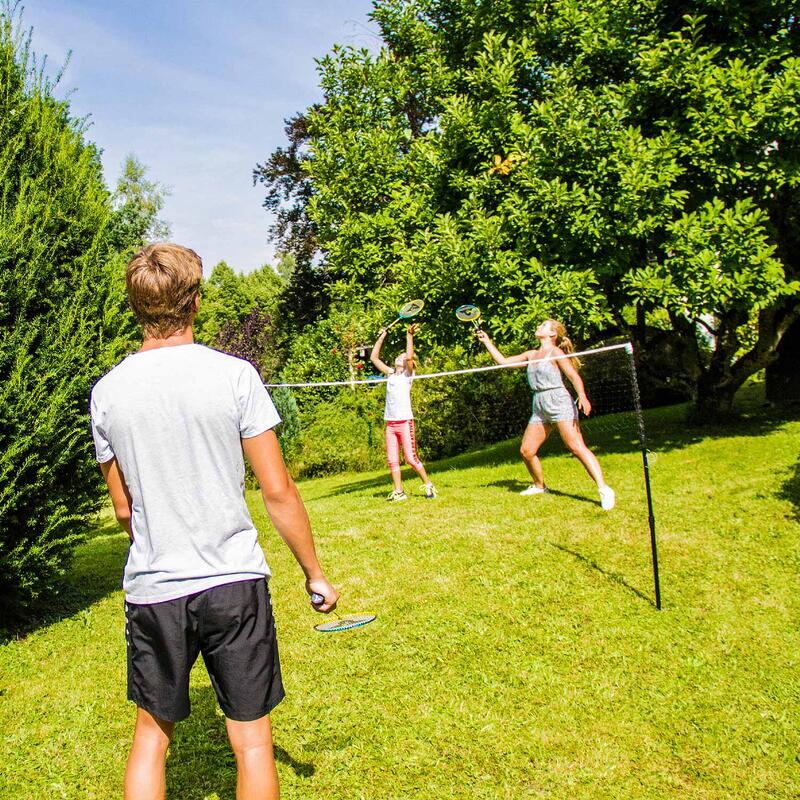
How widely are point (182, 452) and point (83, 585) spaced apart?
621 centimetres

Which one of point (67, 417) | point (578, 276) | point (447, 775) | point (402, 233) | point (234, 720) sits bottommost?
point (447, 775)

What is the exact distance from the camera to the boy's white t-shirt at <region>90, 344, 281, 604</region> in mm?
2533

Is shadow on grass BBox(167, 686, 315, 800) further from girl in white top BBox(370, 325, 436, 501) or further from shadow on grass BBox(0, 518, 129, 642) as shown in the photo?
girl in white top BBox(370, 325, 436, 501)

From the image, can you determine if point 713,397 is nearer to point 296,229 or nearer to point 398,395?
point 398,395

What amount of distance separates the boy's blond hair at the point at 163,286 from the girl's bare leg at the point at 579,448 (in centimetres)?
654

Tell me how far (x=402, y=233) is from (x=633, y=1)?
193 inches

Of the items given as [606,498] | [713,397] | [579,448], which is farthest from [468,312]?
[713,397]

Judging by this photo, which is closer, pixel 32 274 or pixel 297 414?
pixel 32 274

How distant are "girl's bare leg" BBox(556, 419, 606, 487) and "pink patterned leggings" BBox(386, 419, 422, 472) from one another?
2385 millimetres

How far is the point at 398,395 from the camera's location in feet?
34.0

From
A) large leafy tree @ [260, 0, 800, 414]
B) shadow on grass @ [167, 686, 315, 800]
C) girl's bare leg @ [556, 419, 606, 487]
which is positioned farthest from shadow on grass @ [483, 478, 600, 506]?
shadow on grass @ [167, 686, 315, 800]

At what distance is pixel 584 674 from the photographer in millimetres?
4711

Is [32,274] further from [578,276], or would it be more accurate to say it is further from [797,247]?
[797,247]

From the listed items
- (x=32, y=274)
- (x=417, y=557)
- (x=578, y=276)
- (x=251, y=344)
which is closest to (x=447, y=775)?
(x=417, y=557)
